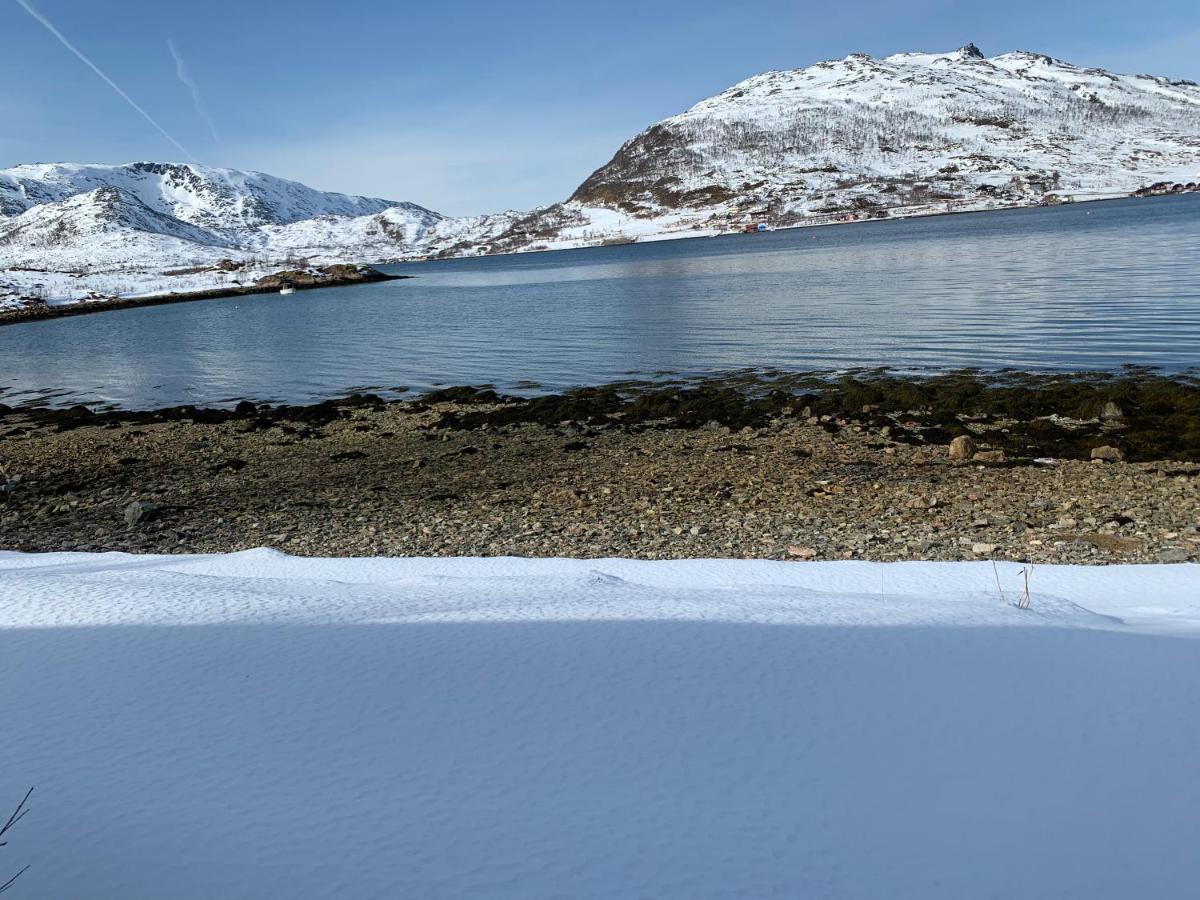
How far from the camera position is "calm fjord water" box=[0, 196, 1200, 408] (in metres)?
21.6

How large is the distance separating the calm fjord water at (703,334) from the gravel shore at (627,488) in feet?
20.3

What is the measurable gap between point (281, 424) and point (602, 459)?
30.9ft

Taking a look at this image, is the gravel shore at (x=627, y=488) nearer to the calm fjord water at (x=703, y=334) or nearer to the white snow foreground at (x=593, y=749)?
the white snow foreground at (x=593, y=749)

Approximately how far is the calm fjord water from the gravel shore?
6.18 m

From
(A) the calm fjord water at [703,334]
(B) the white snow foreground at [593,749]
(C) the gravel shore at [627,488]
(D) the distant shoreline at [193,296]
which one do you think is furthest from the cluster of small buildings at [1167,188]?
(B) the white snow foreground at [593,749]

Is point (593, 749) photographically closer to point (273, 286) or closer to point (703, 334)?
point (703, 334)

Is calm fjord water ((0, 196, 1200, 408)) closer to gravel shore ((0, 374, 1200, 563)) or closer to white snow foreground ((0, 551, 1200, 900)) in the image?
gravel shore ((0, 374, 1200, 563))

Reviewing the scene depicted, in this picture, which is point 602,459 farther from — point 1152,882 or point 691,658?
point 1152,882

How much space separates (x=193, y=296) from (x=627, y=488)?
10771cm

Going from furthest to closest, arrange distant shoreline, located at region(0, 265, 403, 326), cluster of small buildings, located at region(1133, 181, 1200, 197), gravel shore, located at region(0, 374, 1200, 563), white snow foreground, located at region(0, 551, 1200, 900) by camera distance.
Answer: cluster of small buildings, located at region(1133, 181, 1200, 197), distant shoreline, located at region(0, 265, 403, 326), gravel shore, located at region(0, 374, 1200, 563), white snow foreground, located at region(0, 551, 1200, 900)

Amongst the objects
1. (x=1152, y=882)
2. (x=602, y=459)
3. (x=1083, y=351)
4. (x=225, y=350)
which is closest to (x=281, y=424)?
(x=602, y=459)

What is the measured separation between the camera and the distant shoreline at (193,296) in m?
79.5

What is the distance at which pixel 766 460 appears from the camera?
12.3m

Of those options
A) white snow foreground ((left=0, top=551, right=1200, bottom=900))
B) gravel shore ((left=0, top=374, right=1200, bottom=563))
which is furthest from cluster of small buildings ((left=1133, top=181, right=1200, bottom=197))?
white snow foreground ((left=0, top=551, right=1200, bottom=900))
